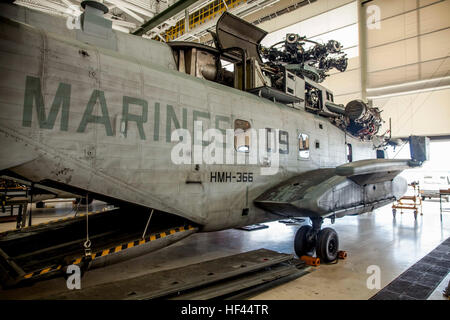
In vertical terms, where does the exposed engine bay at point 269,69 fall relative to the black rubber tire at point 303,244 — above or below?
above

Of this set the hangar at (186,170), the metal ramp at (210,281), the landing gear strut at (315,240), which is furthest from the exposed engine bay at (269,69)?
the metal ramp at (210,281)

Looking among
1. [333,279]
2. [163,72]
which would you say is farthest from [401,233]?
[163,72]

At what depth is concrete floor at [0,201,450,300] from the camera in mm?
4320

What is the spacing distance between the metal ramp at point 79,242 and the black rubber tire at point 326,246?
9.10 ft

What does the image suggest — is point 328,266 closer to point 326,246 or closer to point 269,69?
point 326,246

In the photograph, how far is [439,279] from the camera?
15.5 feet

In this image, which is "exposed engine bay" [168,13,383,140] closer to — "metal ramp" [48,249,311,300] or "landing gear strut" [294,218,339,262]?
"landing gear strut" [294,218,339,262]

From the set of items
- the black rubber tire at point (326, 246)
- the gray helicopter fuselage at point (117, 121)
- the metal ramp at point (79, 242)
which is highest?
the gray helicopter fuselage at point (117, 121)

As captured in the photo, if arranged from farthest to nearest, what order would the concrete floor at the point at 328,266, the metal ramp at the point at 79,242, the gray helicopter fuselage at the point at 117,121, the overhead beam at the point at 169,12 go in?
the overhead beam at the point at 169,12
the concrete floor at the point at 328,266
the metal ramp at the point at 79,242
the gray helicopter fuselage at the point at 117,121

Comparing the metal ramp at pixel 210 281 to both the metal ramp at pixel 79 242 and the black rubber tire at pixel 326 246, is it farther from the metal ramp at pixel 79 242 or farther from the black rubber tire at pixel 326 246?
the black rubber tire at pixel 326 246

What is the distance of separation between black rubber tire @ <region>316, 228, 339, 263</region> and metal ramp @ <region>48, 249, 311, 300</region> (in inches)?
26.6

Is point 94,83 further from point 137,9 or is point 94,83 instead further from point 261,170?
point 137,9

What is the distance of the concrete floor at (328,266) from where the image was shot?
4.32 meters

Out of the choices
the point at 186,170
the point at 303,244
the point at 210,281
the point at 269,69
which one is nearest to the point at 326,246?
the point at 303,244
